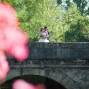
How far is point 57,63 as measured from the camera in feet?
25.8

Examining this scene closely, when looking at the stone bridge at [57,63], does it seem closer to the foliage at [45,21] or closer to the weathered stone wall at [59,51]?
the weathered stone wall at [59,51]

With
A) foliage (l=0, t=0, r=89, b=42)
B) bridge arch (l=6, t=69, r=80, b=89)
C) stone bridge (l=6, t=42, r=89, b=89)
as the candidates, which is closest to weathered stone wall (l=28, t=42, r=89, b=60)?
stone bridge (l=6, t=42, r=89, b=89)

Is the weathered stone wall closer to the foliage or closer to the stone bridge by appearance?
the stone bridge

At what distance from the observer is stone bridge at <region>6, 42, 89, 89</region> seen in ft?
25.6

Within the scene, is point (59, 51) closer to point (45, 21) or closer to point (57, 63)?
point (57, 63)

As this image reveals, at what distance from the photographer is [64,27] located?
2283 centimetres

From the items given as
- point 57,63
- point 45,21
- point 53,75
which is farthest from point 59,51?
point 45,21

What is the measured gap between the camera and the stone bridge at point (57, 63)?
779cm

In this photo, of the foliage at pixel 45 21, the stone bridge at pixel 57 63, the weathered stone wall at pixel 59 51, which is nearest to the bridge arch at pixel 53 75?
the stone bridge at pixel 57 63

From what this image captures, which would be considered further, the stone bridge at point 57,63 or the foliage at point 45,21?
the foliage at point 45,21

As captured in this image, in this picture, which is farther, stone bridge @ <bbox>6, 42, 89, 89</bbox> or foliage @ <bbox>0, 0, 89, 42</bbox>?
foliage @ <bbox>0, 0, 89, 42</bbox>

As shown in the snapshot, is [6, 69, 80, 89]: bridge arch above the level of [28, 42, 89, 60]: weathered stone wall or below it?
below

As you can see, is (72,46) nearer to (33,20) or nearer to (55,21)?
(33,20)

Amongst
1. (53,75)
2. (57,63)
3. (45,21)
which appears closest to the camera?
(57,63)
